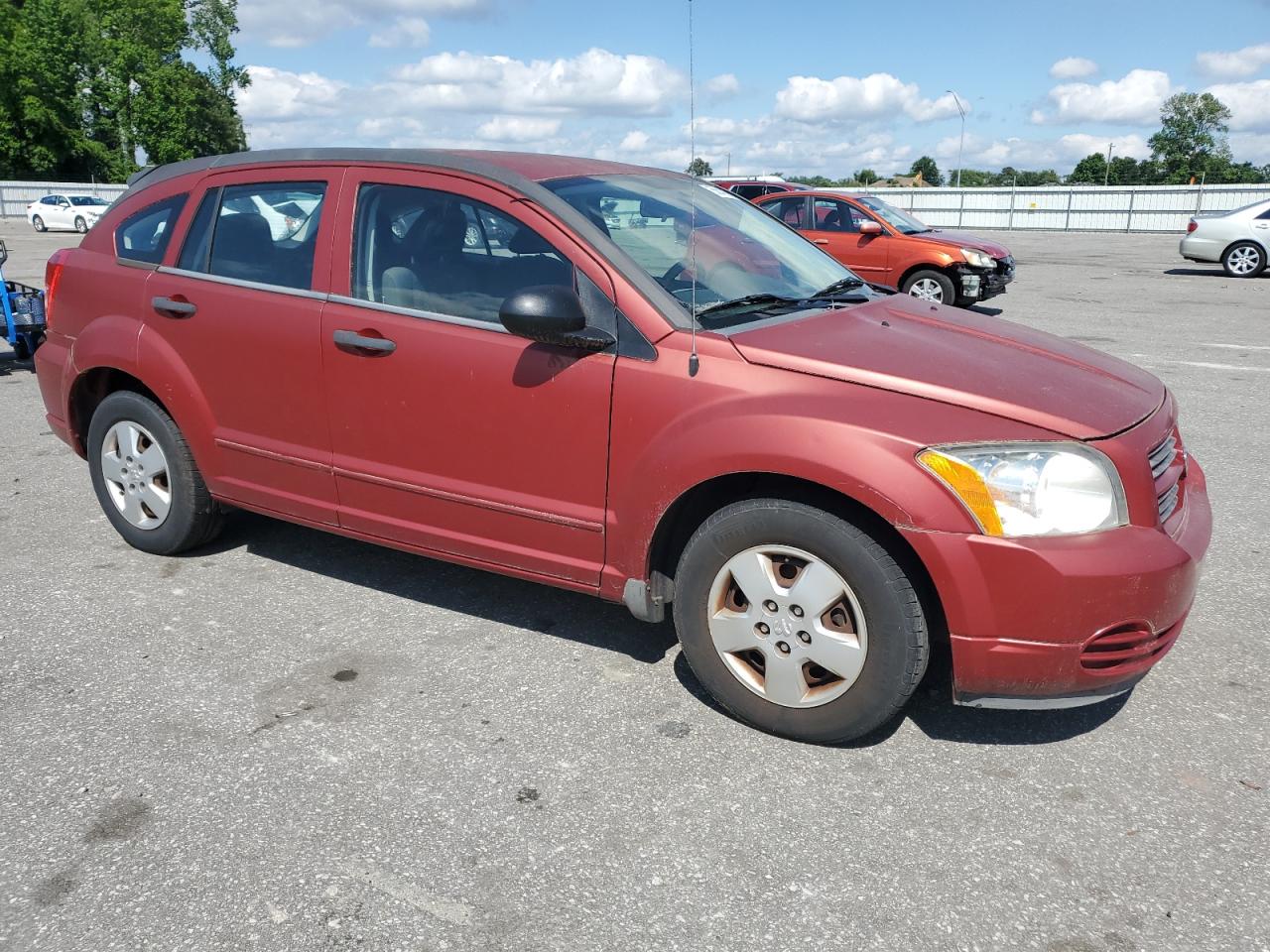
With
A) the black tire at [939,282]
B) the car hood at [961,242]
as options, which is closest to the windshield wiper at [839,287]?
the black tire at [939,282]

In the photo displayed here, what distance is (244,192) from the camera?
4.20 m

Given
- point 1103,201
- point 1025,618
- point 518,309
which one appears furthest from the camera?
point 1103,201

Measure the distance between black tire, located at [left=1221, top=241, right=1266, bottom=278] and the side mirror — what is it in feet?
61.3

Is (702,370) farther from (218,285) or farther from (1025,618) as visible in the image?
(218,285)

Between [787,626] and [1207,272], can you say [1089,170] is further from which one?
[787,626]

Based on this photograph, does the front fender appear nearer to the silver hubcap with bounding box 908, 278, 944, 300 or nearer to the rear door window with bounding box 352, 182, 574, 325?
the rear door window with bounding box 352, 182, 574, 325

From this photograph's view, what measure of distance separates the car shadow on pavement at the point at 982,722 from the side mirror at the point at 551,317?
1172 mm

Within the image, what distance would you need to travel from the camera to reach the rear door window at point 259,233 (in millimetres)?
3943

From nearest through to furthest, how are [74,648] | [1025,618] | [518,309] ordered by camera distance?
[1025,618]
[518,309]
[74,648]

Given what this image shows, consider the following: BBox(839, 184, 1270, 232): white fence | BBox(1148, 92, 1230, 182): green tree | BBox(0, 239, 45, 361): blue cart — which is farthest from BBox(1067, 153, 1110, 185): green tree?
BBox(0, 239, 45, 361): blue cart

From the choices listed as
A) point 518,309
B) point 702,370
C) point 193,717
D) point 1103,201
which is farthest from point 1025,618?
point 1103,201

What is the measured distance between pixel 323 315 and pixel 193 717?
1462mm

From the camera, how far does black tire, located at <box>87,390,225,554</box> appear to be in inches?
173

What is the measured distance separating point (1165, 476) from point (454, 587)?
8.80 feet
